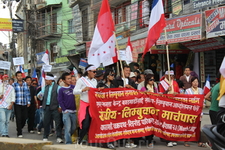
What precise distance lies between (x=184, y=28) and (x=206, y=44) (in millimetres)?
1293

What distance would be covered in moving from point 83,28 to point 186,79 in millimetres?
18683

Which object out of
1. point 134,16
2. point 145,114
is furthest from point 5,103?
point 134,16

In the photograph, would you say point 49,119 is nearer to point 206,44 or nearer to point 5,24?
point 206,44

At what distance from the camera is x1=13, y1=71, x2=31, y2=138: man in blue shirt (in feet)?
34.5

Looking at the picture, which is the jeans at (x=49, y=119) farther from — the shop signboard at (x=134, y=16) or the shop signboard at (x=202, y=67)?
the shop signboard at (x=134, y=16)

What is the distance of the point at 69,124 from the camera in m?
8.38

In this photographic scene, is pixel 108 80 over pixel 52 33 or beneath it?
beneath

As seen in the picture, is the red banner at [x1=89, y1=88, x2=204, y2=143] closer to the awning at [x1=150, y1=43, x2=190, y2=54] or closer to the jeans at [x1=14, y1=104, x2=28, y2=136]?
the jeans at [x1=14, y1=104, x2=28, y2=136]

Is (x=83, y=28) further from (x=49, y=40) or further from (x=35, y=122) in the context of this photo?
(x=35, y=122)

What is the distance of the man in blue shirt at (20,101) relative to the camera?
1052 cm

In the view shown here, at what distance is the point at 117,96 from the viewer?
309 inches

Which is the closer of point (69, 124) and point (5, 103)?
point (69, 124)

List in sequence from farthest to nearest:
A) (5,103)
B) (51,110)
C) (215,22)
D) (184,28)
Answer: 1. (184,28)
2. (215,22)
3. (5,103)
4. (51,110)

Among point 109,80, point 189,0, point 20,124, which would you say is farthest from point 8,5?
point 109,80
